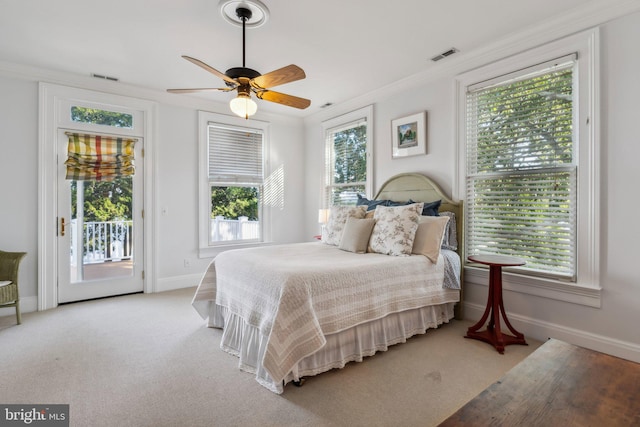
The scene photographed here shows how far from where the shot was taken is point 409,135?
3.84 m

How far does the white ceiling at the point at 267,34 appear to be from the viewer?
96.7 inches

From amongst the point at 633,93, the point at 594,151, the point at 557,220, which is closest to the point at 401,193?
the point at 557,220

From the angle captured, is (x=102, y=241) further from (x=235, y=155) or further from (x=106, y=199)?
(x=235, y=155)

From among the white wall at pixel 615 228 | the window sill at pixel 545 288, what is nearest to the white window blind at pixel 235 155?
the window sill at pixel 545 288

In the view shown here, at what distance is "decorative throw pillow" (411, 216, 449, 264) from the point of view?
2865 millimetres

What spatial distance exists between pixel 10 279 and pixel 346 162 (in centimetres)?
416

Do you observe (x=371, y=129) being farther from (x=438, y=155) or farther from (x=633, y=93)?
(x=633, y=93)

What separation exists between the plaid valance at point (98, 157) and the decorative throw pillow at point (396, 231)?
3285mm

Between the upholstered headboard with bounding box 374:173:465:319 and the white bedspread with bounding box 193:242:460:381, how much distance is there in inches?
19.7

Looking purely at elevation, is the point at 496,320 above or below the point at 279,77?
below

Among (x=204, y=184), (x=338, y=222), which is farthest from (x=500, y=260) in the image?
(x=204, y=184)

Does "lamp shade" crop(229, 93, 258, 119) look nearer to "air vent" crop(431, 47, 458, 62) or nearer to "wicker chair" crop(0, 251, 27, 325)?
"air vent" crop(431, 47, 458, 62)

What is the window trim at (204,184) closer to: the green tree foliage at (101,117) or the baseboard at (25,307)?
the green tree foliage at (101,117)

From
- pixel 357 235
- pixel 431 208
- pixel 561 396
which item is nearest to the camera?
pixel 561 396
